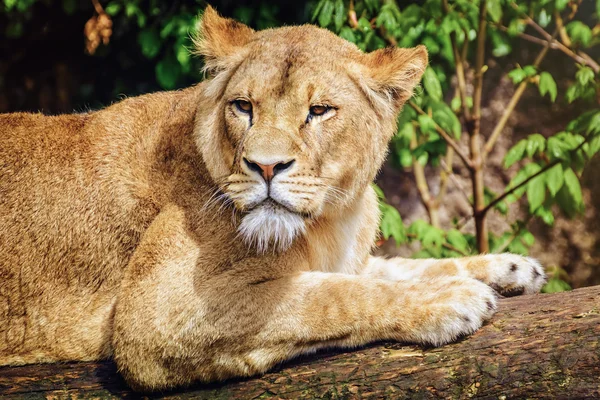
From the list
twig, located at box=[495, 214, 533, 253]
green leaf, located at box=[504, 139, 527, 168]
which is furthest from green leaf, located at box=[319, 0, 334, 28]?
twig, located at box=[495, 214, 533, 253]

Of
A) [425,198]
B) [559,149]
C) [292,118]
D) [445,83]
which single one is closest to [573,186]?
[559,149]

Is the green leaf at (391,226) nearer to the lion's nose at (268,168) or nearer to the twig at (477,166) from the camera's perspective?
the twig at (477,166)

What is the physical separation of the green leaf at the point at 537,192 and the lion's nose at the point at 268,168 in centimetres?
319

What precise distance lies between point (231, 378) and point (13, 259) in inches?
53.8

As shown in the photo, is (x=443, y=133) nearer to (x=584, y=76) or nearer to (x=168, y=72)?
(x=584, y=76)

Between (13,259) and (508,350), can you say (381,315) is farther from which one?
(13,259)

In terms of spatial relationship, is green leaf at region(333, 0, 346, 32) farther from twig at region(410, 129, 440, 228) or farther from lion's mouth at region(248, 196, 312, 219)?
lion's mouth at region(248, 196, 312, 219)

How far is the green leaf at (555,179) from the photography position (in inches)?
230

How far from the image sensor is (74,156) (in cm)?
421

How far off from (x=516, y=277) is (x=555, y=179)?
178 centimetres

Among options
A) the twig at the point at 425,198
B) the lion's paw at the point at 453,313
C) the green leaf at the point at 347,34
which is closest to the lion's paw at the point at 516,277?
the lion's paw at the point at 453,313

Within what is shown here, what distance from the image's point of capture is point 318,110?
3.73 m

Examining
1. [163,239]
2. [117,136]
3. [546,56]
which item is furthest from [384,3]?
[163,239]

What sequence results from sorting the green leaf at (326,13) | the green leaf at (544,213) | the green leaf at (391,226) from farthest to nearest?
the green leaf at (544,213) < the green leaf at (391,226) < the green leaf at (326,13)
